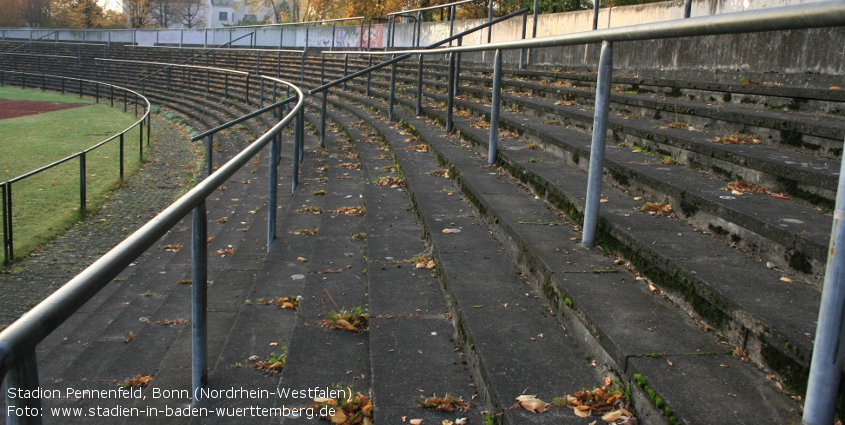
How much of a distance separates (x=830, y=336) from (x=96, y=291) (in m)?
1.70

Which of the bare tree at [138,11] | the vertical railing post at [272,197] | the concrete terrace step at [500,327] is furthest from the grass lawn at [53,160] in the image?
the bare tree at [138,11]

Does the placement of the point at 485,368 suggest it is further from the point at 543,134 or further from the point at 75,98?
the point at 75,98

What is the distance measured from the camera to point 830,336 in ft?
5.72

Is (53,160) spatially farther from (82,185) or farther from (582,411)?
(582,411)

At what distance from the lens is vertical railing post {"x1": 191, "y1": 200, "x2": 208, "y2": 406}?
267 centimetres

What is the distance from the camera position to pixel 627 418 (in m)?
2.18

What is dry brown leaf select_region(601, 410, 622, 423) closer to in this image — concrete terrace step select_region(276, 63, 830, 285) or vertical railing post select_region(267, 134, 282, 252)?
concrete terrace step select_region(276, 63, 830, 285)

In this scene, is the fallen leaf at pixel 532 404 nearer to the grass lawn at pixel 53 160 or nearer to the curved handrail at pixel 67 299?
the curved handrail at pixel 67 299

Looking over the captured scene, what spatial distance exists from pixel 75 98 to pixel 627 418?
32.1 metres

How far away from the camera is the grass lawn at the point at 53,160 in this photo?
28.3ft

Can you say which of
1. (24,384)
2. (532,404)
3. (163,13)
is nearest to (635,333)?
(532,404)

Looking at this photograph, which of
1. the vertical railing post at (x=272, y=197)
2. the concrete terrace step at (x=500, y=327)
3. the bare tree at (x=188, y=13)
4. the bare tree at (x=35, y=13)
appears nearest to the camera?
the concrete terrace step at (x=500, y=327)

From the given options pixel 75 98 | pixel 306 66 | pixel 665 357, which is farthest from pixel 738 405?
pixel 75 98

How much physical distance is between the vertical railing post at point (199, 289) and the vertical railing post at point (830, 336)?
1997 mm
